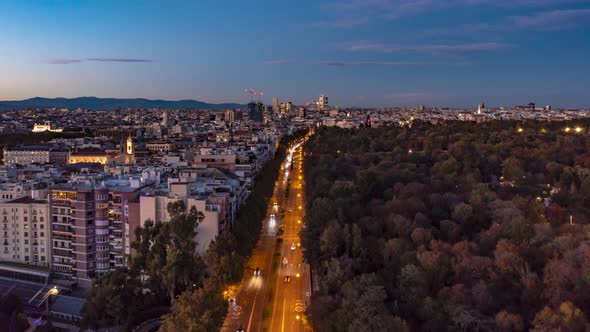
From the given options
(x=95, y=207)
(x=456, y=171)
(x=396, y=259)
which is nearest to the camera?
(x=396, y=259)

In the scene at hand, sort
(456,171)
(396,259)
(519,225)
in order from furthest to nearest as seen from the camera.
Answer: (456,171)
(519,225)
(396,259)

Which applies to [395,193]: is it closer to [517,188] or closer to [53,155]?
[517,188]

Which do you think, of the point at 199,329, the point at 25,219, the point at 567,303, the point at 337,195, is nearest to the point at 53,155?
the point at 25,219

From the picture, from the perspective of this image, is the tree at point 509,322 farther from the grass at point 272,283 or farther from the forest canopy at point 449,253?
the grass at point 272,283

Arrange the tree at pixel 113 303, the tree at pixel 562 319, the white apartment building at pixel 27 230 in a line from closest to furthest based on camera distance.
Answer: the tree at pixel 562 319 < the tree at pixel 113 303 < the white apartment building at pixel 27 230

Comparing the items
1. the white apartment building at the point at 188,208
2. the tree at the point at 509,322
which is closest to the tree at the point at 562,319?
the tree at the point at 509,322

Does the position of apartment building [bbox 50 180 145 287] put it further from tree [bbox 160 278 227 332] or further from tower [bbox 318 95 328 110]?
tower [bbox 318 95 328 110]

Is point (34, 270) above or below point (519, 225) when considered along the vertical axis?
below

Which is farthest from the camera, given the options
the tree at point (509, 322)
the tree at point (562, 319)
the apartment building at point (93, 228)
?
the apartment building at point (93, 228)
